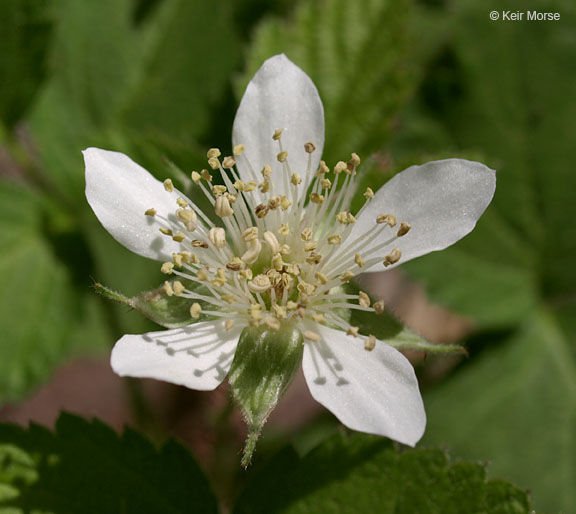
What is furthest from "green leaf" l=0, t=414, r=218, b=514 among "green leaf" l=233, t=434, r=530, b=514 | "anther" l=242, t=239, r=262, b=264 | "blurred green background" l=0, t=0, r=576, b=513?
"blurred green background" l=0, t=0, r=576, b=513

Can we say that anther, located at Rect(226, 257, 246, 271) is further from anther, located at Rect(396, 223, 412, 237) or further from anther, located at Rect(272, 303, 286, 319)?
anther, located at Rect(396, 223, 412, 237)

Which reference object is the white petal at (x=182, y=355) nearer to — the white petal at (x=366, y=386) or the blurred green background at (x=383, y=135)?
the white petal at (x=366, y=386)

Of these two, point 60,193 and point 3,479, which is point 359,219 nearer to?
point 3,479

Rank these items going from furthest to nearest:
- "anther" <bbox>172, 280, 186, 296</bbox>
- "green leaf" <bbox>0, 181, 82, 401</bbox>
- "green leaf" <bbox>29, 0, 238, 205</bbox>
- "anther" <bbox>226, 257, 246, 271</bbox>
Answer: "green leaf" <bbox>29, 0, 238, 205</bbox>
"green leaf" <bbox>0, 181, 82, 401</bbox>
"anther" <bbox>226, 257, 246, 271</bbox>
"anther" <bbox>172, 280, 186, 296</bbox>

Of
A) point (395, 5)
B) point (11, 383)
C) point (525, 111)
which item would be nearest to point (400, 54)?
point (395, 5)

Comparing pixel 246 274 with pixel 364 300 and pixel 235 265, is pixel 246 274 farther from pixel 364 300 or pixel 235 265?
pixel 364 300

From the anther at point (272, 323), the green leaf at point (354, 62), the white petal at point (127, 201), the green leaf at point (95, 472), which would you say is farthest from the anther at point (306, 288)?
the green leaf at point (354, 62)
